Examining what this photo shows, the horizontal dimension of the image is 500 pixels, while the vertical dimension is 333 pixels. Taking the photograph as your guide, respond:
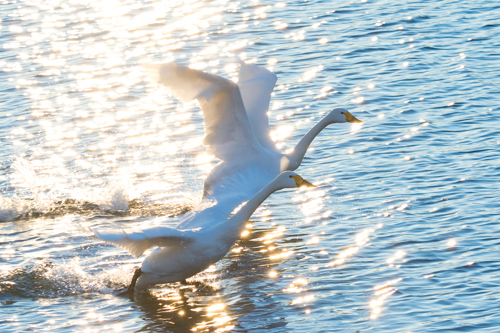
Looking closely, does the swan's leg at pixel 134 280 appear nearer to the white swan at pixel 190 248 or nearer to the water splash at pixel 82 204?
the white swan at pixel 190 248

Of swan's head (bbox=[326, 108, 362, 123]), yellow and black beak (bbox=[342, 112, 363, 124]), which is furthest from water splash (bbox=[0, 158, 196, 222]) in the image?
yellow and black beak (bbox=[342, 112, 363, 124])

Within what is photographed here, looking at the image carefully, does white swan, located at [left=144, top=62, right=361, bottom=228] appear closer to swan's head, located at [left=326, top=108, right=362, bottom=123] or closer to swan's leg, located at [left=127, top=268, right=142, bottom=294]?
swan's head, located at [left=326, top=108, right=362, bottom=123]

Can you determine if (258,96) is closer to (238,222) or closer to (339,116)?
(339,116)

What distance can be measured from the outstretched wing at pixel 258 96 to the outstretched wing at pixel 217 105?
0.82 metres

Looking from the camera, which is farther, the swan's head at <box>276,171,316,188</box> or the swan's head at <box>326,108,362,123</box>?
the swan's head at <box>326,108,362,123</box>

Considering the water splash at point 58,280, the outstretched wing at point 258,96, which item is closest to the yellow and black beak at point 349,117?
the outstretched wing at point 258,96

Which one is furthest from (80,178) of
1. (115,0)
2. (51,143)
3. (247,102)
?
(115,0)

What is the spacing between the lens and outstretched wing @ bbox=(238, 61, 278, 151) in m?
11.7

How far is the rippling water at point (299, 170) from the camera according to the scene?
8.48 meters

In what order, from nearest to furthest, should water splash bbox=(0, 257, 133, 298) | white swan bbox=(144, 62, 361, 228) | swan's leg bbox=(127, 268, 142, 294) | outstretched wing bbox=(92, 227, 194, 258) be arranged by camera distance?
outstretched wing bbox=(92, 227, 194, 258)
swan's leg bbox=(127, 268, 142, 294)
water splash bbox=(0, 257, 133, 298)
white swan bbox=(144, 62, 361, 228)

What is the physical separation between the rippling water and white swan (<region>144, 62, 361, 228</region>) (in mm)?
709

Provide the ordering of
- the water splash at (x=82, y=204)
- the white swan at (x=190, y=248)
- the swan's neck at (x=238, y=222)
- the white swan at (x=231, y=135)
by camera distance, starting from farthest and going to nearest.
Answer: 1. the water splash at (x=82, y=204)
2. the white swan at (x=231, y=135)
3. the swan's neck at (x=238, y=222)
4. the white swan at (x=190, y=248)

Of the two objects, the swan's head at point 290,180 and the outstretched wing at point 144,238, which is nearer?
the outstretched wing at point 144,238

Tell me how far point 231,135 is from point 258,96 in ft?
4.69
